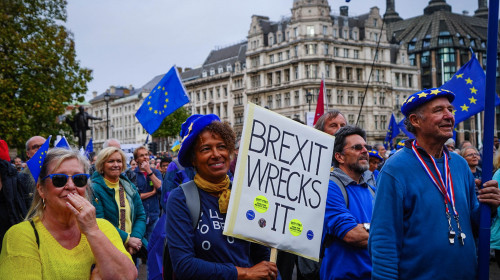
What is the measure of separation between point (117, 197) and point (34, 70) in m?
19.1

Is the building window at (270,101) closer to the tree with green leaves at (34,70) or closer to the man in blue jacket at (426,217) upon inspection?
the tree with green leaves at (34,70)

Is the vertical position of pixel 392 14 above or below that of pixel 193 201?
above

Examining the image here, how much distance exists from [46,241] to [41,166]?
527 millimetres

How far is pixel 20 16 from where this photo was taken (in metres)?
23.2

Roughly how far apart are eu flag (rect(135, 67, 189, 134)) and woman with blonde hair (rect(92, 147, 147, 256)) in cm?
344

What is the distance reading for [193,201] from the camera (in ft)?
10.3

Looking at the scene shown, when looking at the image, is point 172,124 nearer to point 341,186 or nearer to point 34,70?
point 34,70

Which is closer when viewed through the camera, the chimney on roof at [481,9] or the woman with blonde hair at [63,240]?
the woman with blonde hair at [63,240]

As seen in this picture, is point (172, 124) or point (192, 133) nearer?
point (192, 133)

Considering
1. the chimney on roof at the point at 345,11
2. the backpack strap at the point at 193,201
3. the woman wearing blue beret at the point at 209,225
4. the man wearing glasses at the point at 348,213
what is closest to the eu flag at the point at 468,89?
the man wearing glasses at the point at 348,213

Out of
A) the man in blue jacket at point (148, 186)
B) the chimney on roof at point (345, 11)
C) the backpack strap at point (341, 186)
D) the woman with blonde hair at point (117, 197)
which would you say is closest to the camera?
the backpack strap at point (341, 186)

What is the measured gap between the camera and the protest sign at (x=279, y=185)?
10.0 feet

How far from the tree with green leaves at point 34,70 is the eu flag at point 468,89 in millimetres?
17470

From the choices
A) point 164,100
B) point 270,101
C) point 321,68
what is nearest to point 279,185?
point 164,100
